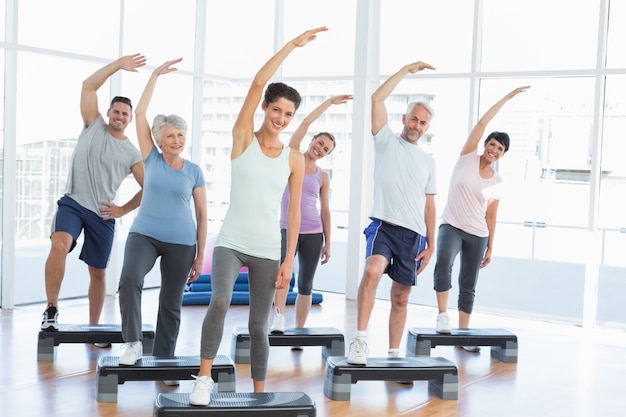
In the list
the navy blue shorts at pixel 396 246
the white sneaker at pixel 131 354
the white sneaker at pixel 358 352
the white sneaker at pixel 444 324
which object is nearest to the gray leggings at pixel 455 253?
the white sneaker at pixel 444 324

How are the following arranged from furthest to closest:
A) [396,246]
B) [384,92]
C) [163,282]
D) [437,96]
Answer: [437,96], [396,246], [384,92], [163,282]

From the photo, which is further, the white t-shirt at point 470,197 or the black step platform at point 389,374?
the white t-shirt at point 470,197

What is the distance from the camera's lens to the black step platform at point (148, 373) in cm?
443

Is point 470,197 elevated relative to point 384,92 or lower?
lower

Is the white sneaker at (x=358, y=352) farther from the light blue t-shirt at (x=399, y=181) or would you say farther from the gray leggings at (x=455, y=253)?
the gray leggings at (x=455, y=253)

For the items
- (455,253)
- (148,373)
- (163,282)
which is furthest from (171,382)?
(455,253)

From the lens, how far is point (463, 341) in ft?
19.3

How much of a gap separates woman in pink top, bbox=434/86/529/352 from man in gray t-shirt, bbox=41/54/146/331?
2.13 m

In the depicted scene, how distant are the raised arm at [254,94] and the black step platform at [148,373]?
130 cm

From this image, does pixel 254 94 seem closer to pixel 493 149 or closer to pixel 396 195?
pixel 396 195

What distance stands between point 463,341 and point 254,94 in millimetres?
2844

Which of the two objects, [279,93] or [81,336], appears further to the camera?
[81,336]

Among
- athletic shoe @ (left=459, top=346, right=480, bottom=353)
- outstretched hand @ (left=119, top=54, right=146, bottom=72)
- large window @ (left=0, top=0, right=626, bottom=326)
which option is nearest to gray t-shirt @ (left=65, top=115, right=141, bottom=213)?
outstretched hand @ (left=119, top=54, right=146, bottom=72)

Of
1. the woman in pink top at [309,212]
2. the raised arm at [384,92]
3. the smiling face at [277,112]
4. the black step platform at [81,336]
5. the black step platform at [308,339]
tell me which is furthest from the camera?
the woman in pink top at [309,212]
